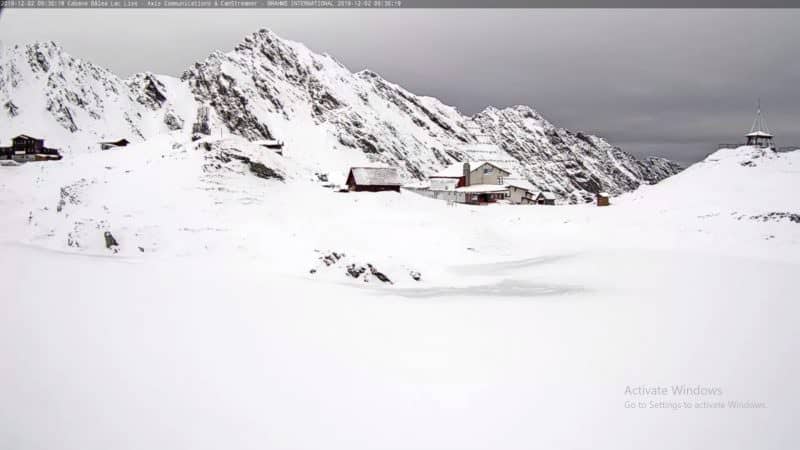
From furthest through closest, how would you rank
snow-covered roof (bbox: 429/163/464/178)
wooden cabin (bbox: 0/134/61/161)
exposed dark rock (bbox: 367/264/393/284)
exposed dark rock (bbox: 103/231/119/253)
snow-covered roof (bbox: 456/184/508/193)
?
snow-covered roof (bbox: 429/163/464/178) → snow-covered roof (bbox: 456/184/508/193) → wooden cabin (bbox: 0/134/61/161) → exposed dark rock (bbox: 103/231/119/253) → exposed dark rock (bbox: 367/264/393/284)

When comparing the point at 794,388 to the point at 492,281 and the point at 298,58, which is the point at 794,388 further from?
the point at 298,58

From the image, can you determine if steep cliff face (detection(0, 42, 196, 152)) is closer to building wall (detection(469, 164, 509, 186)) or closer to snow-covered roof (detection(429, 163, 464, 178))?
snow-covered roof (detection(429, 163, 464, 178))

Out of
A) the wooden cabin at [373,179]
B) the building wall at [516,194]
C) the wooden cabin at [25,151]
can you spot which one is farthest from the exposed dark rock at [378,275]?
the wooden cabin at [25,151]

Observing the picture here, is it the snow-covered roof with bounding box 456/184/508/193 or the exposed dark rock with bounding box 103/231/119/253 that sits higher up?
the snow-covered roof with bounding box 456/184/508/193

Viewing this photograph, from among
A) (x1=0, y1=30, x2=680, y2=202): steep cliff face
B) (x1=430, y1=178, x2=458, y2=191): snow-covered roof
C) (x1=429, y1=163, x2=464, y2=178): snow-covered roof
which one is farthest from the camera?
(x1=0, y1=30, x2=680, y2=202): steep cliff face

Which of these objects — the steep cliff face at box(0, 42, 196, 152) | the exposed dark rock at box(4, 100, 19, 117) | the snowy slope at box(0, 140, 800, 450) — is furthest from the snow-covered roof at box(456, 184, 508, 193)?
the exposed dark rock at box(4, 100, 19, 117)

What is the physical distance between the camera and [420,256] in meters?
27.9

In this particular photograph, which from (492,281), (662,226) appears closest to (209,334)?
(492,281)

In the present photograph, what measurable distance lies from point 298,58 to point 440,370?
143 m

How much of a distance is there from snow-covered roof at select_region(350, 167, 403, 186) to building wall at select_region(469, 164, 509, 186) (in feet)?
82.7

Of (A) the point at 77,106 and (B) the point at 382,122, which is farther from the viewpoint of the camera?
(B) the point at 382,122

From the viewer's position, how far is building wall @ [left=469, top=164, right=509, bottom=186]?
2953 inches

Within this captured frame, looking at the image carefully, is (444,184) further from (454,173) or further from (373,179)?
(373,179)

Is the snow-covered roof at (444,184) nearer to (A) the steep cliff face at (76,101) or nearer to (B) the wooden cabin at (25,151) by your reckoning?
(B) the wooden cabin at (25,151)
